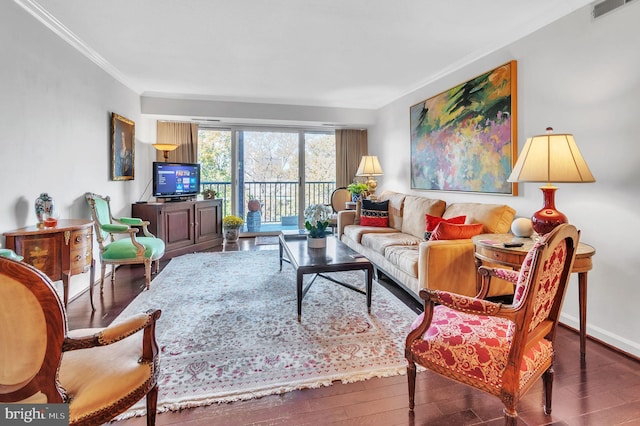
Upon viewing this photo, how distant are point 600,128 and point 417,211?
205cm

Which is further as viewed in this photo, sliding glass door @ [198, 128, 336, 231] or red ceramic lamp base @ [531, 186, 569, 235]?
sliding glass door @ [198, 128, 336, 231]

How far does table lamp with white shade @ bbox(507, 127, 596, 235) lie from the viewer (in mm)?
1965

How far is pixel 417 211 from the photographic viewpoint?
4113 mm

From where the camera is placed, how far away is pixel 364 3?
2545 mm

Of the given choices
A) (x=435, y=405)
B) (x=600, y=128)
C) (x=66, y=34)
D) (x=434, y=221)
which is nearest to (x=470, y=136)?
(x=434, y=221)

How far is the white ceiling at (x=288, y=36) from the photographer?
2596 mm

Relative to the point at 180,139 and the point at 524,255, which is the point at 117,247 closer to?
the point at 180,139

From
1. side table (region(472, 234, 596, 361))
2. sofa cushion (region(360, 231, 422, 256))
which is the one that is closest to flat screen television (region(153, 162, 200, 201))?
sofa cushion (region(360, 231, 422, 256))

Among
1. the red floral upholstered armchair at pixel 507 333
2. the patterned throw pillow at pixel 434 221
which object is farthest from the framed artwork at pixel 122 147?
the red floral upholstered armchair at pixel 507 333

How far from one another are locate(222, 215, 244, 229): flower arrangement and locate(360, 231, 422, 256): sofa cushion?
2701 mm

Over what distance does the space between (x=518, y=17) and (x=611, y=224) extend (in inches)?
73.6

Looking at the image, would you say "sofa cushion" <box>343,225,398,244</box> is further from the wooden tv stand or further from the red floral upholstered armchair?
the red floral upholstered armchair

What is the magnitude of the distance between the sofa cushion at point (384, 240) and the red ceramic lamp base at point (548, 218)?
1.52 meters

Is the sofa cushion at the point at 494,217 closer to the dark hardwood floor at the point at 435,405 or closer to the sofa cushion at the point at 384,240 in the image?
the sofa cushion at the point at 384,240
